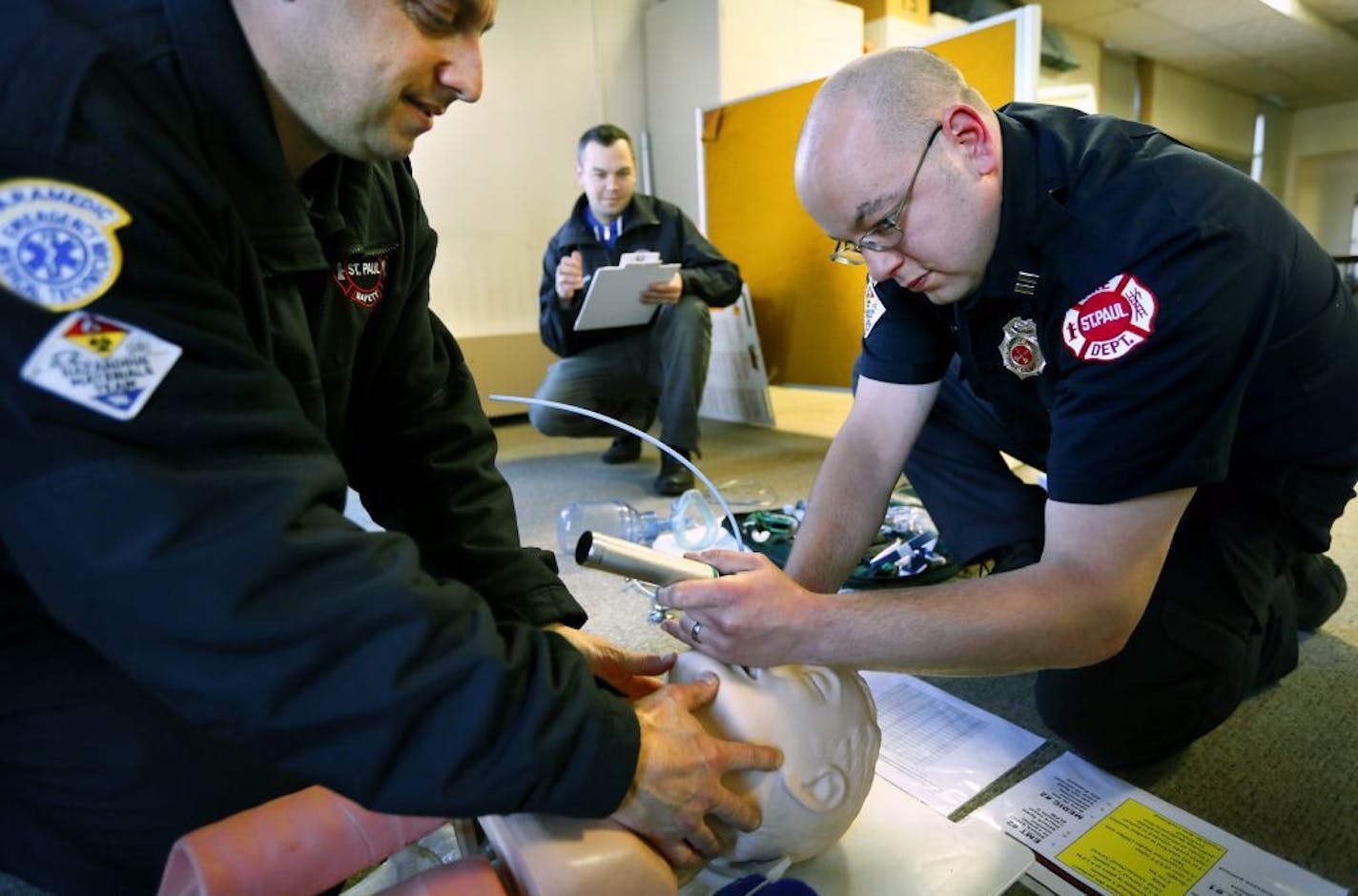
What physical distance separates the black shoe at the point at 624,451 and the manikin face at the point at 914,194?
205 cm

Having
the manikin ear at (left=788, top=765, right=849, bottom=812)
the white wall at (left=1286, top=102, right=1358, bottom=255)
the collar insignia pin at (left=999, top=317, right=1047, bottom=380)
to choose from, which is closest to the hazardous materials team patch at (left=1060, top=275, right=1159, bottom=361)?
the collar insignia pin at (left=999, top=317, right=1047, bottom=380)

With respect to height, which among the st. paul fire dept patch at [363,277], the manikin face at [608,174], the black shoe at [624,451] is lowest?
the black shoe at [624,451]

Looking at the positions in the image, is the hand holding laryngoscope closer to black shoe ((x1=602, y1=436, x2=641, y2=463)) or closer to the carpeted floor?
the carpeted floor

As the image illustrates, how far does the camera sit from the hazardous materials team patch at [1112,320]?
81cm

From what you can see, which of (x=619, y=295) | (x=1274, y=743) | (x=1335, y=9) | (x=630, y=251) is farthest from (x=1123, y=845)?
(x=1335, y=9)

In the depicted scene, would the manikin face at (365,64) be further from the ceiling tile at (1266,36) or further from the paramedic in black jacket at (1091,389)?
the ceiling tile at (1266,36)

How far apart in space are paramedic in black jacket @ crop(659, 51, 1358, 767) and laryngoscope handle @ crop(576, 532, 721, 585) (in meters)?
0.03

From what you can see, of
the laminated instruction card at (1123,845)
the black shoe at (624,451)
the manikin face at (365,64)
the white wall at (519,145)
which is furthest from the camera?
the white wall at (519,145)

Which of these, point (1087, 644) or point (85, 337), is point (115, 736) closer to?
point (85, 337)

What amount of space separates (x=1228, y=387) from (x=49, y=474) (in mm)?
987

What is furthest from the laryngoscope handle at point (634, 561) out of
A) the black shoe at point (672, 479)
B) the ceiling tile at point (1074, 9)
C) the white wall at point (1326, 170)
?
the white wall at point (1326, 170)

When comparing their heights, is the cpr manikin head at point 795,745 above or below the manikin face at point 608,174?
below

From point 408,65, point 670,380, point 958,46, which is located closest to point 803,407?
point 670,380

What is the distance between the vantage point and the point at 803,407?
161 inches
